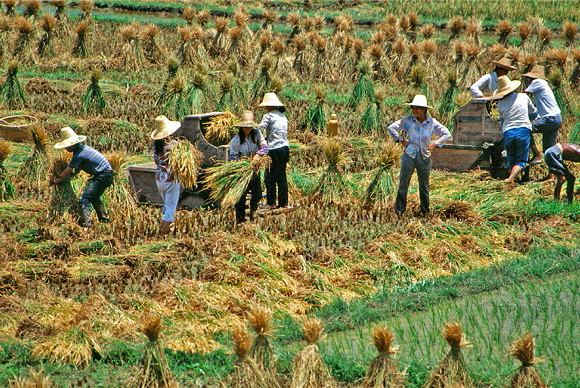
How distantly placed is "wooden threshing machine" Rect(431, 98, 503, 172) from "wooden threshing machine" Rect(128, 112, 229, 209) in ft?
12.3

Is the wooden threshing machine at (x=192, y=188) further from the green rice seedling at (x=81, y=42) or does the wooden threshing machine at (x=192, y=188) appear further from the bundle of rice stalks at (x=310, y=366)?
the green rice seedling at (x=81, y=42)

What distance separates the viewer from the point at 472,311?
9.59 metres

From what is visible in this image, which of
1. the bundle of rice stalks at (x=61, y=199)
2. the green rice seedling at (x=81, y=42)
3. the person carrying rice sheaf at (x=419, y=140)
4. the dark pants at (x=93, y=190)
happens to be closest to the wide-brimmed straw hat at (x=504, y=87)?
the person carrying rice sheaf at (x=419, y=140)

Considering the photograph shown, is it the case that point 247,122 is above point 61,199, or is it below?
above

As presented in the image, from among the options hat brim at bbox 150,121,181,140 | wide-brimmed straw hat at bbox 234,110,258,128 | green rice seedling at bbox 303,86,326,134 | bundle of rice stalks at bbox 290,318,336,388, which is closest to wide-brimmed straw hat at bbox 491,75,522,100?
wide-brimmed straw hat at bbox 234,110,258,128

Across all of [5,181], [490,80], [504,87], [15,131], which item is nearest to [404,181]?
[504,87]

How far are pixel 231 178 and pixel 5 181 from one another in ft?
9.22

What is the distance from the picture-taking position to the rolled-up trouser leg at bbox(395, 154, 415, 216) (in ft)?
41.6

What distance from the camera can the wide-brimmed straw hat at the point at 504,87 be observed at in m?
14.0

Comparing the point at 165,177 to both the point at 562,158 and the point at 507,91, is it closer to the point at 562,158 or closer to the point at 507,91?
the point at 562,158

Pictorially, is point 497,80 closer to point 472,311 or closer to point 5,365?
point 472,311

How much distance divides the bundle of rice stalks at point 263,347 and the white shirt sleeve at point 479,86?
8037mm

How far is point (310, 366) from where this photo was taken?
736 centimetres

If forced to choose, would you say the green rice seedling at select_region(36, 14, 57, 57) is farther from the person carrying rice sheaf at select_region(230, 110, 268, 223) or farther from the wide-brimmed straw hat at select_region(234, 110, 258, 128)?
the wide-brimmed straw hat at select_region(234, 110, 258, 128)
